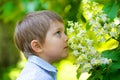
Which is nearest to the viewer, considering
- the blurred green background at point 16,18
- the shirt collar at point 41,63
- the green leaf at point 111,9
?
the green leaf at point 111,9

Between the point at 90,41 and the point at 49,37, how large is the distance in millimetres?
232

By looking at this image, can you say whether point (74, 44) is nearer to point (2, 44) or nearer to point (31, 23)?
point (31, 23)

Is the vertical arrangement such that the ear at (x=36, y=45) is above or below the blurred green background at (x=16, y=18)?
below

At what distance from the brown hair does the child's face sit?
0.02 metres

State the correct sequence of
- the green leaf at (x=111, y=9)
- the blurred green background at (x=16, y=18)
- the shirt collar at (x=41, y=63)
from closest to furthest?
the green leaf at (x=111, y=9) → the shirt collar at (x=41, y=63) → the blurred green background at (x=16, y=18)

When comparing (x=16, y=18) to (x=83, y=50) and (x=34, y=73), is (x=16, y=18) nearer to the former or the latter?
(x=34, y=73)

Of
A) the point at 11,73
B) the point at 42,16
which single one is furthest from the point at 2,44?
the point at 42,16

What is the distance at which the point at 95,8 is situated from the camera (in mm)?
2100

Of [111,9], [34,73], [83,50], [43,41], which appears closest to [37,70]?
[34,73]

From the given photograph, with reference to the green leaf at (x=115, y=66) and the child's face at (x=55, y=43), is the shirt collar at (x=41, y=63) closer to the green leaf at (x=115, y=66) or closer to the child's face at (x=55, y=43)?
the child's face at (x=55, y=43)

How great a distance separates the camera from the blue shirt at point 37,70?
2.17 meters

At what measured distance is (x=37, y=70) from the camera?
2.21 metres

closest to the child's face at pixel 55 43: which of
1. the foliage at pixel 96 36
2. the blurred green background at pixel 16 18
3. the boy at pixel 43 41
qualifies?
the boy at pixel 43 41

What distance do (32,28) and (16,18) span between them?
213 centimetres
